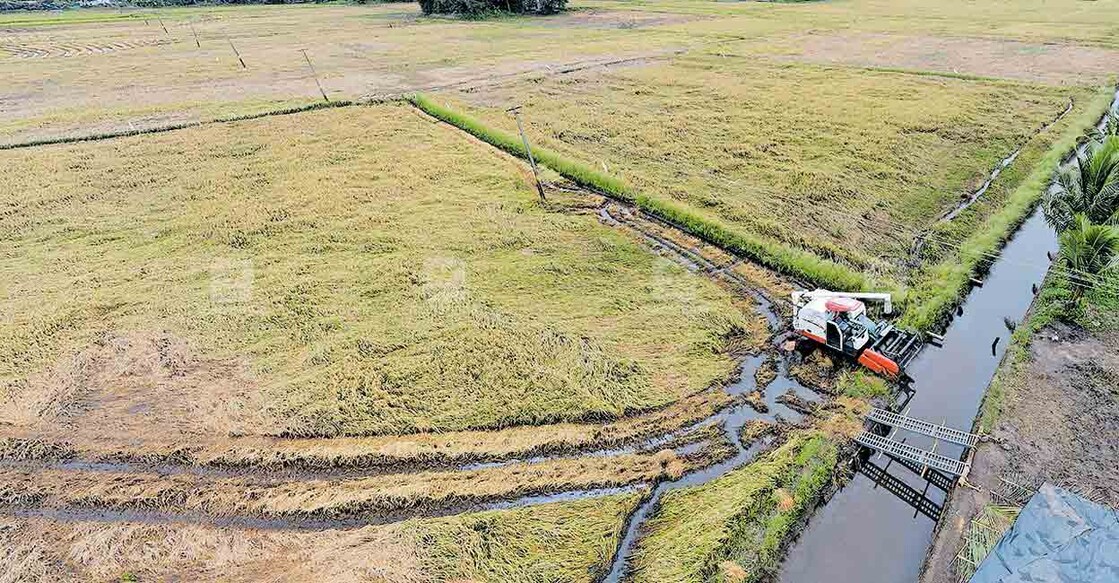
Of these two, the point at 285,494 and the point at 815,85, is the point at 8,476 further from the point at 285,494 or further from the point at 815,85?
the point at 815,85

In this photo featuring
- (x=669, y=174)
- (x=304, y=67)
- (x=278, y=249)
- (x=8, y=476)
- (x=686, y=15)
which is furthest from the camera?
(x=686, y=15)

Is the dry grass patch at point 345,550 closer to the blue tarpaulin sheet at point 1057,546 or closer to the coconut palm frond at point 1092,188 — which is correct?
the blue tarpaulin sheet at point 1057,546

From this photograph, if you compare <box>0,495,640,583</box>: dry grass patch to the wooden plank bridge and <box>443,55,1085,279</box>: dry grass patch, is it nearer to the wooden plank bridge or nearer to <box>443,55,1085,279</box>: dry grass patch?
the wooden plank bridge

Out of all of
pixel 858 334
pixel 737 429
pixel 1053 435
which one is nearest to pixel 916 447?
pixel 1053 435

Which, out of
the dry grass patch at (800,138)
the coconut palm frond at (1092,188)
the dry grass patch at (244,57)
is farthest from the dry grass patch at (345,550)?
the dry grass patch at (244,57)

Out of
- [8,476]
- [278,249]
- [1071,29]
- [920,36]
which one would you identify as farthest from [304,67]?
[1071,29]

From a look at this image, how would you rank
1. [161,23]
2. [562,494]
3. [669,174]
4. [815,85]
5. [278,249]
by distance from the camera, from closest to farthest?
[562,494] < [278,249] < [669,174] < [815,85] < [161,23]
